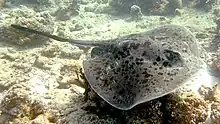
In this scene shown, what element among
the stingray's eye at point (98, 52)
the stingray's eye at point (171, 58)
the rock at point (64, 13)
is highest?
the stingray's eye at point (171, 58)

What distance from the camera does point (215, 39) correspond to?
891 centimetres

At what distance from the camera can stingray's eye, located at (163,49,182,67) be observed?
3.05m

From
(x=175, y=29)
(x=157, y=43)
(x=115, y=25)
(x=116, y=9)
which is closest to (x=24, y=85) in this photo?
(x=157, y=43)

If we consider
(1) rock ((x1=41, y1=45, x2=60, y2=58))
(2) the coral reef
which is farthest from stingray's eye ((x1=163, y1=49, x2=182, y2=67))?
(2) the coral reef

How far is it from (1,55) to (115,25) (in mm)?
5811

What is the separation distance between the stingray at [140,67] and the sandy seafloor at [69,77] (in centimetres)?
33


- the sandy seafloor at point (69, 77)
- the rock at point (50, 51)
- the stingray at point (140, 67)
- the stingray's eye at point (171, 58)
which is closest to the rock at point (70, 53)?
the sandy seafloor at point (69, 77)

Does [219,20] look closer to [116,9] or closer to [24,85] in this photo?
[116,9]

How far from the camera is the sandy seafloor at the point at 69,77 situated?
120 inches

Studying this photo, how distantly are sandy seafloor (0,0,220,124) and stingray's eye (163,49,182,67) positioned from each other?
0.42m

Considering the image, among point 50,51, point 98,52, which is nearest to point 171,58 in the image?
point 98,52

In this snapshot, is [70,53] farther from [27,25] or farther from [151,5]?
[151,5]

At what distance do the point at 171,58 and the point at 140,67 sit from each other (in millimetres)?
450

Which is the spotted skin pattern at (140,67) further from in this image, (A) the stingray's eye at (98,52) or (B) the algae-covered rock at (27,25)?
(B) the algae-covered rock at (27,25)
